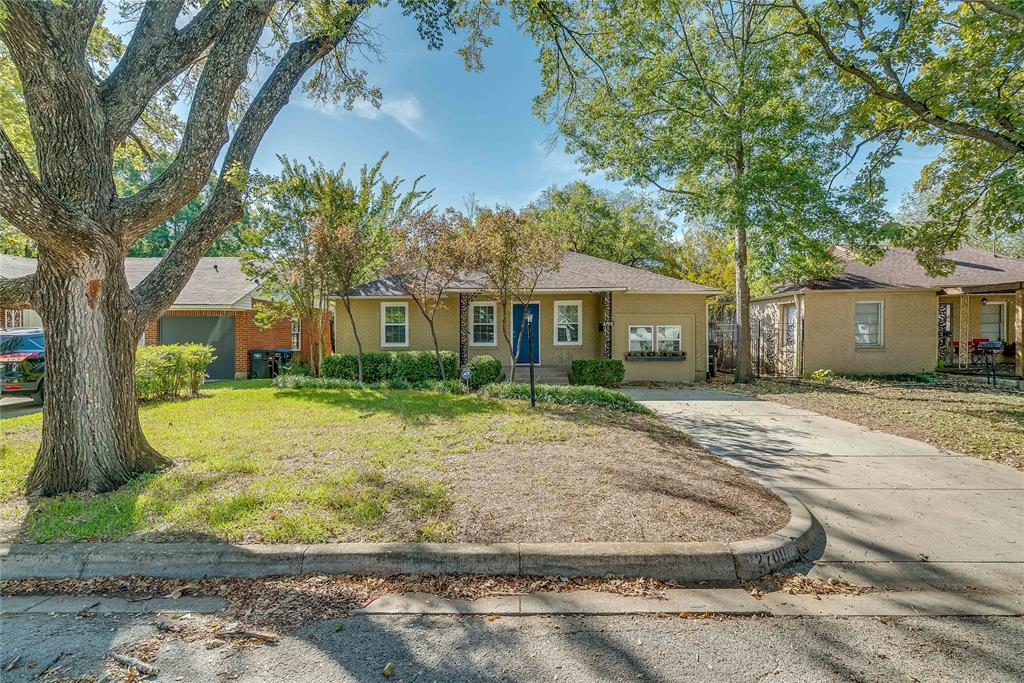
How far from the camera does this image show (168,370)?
9.09 m

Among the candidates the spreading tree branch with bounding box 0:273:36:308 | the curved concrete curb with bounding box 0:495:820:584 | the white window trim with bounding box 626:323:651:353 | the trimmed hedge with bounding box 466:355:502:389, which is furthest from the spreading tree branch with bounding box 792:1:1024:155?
the spreading tree branch with bounding box 0:273:36:308

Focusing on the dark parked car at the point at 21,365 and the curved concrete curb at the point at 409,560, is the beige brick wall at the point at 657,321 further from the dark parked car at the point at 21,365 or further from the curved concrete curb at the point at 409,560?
the dark parked car at the point at 21,365

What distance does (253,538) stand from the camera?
10.9 feet

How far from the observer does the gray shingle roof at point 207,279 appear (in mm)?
14648

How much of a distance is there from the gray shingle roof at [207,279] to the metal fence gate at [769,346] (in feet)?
58.0

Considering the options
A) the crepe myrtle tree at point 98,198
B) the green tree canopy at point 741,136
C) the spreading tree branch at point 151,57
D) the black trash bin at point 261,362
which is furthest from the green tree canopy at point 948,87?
the black trash bin at point 261,362

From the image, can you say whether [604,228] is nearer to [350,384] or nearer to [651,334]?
[651,334]

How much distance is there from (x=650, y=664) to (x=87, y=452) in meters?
5.44

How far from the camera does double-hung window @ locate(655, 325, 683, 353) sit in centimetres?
1360

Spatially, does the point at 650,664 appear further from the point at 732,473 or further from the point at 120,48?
the point at 120,48

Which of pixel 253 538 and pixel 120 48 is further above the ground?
pixel 120 48

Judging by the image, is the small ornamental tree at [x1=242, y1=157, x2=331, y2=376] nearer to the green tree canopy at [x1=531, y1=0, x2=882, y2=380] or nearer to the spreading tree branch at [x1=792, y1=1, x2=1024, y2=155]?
the green tree canopy at [x1=531, y1=0, x2=882, y2=380]

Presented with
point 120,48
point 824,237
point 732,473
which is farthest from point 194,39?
point 824,237

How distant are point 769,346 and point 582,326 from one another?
27.5 feet
